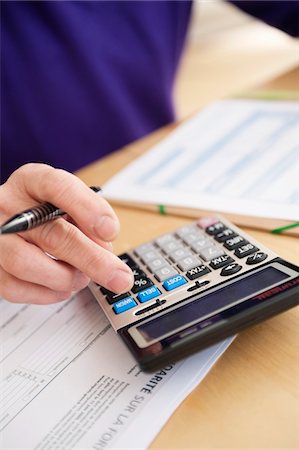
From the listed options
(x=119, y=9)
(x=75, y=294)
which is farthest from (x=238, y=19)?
(x=75, y=294)

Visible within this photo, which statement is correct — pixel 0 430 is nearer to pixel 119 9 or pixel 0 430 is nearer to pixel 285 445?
pixel 285 445

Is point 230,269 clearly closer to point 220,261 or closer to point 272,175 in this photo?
point 220,261

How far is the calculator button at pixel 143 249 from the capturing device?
1.62 ft

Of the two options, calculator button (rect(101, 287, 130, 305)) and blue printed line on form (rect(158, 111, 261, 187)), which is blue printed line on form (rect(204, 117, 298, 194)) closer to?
blue printed line on form (rect(158, 111, 261, 187))

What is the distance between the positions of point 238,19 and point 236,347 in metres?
2.40

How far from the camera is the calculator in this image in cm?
36

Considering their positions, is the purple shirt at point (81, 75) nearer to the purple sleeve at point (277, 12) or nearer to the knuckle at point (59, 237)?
the purple sleeve at point (277, 12)

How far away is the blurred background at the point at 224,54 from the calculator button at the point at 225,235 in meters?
1.51

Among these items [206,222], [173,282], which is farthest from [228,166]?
[173,282]

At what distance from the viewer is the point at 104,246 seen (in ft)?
1.45

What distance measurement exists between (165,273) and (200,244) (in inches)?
1.9

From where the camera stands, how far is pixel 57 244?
41cm

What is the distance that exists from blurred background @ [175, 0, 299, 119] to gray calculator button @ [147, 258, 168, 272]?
153 centimetres

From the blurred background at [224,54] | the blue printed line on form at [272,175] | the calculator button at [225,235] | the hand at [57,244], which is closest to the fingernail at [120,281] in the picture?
the hand at [57,244]
